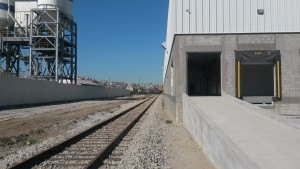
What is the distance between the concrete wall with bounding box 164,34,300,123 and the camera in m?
18.5

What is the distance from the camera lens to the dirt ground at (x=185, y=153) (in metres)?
9.16

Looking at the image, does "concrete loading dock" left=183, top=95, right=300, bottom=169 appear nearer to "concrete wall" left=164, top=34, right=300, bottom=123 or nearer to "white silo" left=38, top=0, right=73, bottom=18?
"concrete wall" left=164, top=34, right=300, bottom=123

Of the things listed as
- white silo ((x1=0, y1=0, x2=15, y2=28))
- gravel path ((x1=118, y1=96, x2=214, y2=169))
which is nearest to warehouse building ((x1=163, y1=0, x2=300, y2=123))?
gravel path ((x1=118, y1=96, x2=214, y2=169))

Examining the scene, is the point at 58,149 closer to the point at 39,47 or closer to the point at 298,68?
the point at 298,68

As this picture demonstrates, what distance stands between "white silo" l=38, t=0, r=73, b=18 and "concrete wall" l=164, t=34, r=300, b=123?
36.5 meters

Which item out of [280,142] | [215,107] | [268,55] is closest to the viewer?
[280,142]

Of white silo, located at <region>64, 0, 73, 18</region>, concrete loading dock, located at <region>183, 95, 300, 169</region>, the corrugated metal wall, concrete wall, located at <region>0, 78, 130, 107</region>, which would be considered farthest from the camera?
white silo, located at <region>64, 0, 73, 18</region>

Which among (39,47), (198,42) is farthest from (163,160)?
(39,47)

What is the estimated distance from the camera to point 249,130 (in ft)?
30.7

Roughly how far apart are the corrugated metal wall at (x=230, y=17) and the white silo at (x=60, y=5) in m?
35.8

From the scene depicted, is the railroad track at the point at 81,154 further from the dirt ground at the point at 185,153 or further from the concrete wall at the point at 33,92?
the concrete wall at the point at 33,92

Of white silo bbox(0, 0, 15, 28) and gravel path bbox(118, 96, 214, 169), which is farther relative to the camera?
white silo bbox(0, 0, 15, 28)

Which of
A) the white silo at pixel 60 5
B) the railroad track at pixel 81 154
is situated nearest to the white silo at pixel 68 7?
the white silo at pixel 60 5

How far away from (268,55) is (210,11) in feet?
12.2
